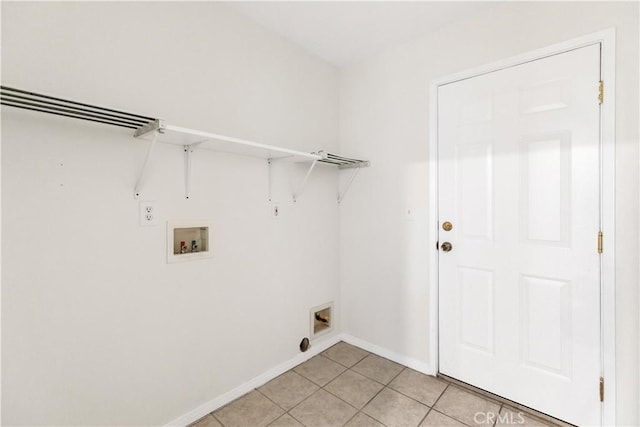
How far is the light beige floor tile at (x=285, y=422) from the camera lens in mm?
1569

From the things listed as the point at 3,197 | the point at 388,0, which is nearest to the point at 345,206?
the point at 388,0

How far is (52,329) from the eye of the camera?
3.88 feet

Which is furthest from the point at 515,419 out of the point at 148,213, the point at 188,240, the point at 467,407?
the point at 148,213

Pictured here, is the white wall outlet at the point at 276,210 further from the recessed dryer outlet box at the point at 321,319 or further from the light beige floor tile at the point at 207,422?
the light beige floor tile at the point at 207,422

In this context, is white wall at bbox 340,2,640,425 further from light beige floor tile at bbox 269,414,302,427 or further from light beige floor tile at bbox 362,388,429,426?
light beige floor tile at bbox 269,414,302,427

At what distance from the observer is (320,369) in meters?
2.11

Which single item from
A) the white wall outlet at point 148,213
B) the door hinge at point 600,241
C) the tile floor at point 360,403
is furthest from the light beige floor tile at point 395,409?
the white wall outlet at point 148,213

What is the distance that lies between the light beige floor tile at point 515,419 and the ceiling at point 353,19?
239 centimetres

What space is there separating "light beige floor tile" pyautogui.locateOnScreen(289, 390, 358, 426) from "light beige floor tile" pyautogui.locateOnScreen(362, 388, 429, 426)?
12 centimetres

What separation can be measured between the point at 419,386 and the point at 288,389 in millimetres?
861

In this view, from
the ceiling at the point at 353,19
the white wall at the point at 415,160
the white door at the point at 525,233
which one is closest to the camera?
the white wall at the point at 415,160

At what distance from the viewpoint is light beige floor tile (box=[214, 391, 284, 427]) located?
62.6 inches

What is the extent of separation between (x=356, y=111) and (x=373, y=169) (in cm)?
53

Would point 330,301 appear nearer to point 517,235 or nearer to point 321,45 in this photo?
point 517,235
